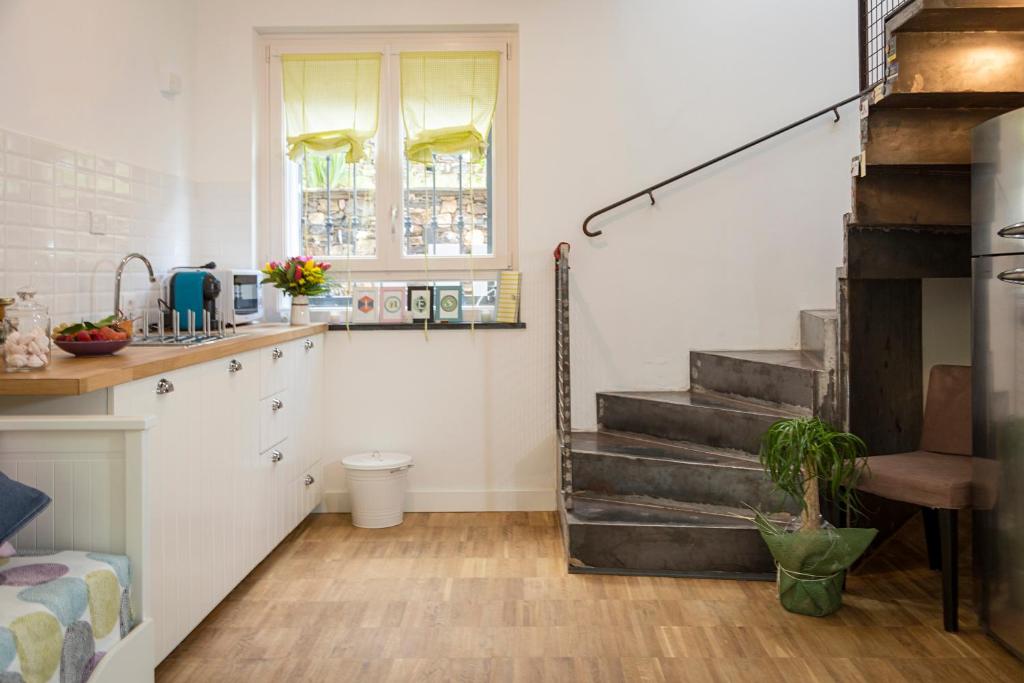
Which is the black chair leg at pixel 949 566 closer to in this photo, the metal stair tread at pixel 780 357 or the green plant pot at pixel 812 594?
the green plant pot at pixel 812 594

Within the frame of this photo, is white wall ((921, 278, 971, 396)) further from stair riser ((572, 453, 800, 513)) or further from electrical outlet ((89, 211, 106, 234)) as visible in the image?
electrical outlet ((89, 211, 106, 234))

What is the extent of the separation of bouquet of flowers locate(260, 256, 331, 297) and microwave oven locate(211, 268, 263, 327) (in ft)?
0.31

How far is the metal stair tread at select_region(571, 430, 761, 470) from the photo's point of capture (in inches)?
144

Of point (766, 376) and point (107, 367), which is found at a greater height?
point (107, 367)

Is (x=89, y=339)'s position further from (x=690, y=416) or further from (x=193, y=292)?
(x=690, y=416)

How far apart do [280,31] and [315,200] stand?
854 millimetres

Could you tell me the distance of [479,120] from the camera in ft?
14.6

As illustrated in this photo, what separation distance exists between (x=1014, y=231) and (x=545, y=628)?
1845mm


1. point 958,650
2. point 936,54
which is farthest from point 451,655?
point 936,54

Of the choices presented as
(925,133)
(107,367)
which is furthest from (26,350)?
(925,133)

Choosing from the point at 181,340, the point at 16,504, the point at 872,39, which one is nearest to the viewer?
the point at 16,504

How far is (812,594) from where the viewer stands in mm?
2967

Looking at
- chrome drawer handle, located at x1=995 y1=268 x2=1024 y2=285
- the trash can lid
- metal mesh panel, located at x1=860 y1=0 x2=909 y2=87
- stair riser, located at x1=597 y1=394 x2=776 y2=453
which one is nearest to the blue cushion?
the trash can lid

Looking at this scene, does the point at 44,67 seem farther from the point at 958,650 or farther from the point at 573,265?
the point at 958,650
